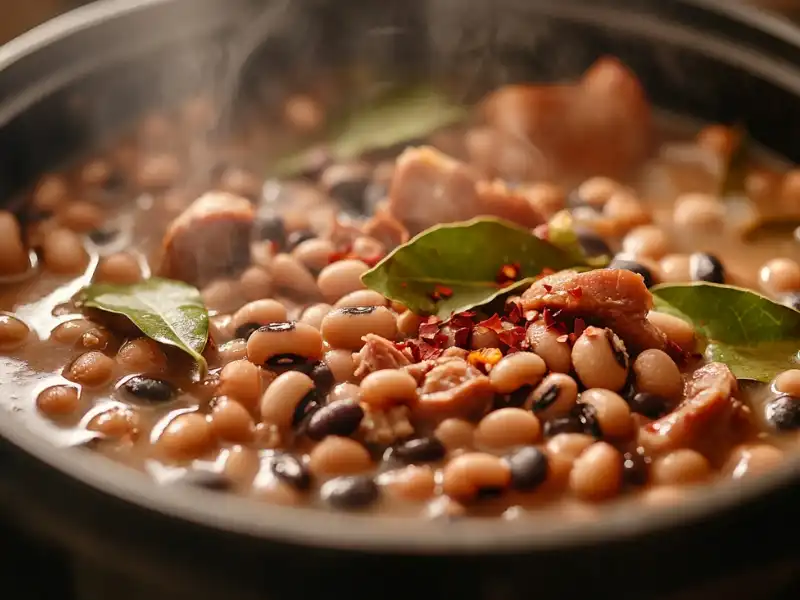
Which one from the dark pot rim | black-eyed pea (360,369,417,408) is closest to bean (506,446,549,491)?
black-eyed pea (360,369,417,408)

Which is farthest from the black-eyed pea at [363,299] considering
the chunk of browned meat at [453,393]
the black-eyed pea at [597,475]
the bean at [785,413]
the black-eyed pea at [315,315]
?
the bean at [785,413]

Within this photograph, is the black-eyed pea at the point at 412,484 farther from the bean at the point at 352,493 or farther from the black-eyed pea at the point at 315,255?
the black-eyed pea at the point at 315,255

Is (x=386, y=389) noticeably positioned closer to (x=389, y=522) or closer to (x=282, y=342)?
(x=282, y=342)

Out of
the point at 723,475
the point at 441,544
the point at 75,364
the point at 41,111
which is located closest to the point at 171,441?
the point at 75,364

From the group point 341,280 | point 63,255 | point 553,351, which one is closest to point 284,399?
point 341,280

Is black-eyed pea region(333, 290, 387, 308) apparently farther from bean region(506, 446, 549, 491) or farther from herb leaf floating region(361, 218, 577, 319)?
bean region(506, 446, 549, 491)
